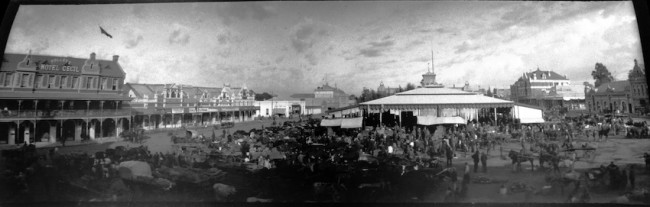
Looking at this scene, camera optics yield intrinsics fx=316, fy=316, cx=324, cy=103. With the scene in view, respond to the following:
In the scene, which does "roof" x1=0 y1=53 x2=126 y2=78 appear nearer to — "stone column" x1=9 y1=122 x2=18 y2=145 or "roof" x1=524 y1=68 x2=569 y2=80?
"stone column" x1=9 y1=122 x2=18 y2=145

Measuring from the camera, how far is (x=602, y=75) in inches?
191

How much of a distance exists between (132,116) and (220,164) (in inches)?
68.5

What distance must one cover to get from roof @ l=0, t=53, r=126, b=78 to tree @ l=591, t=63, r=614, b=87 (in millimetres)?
7466

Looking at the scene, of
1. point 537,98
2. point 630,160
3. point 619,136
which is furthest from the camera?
point 537,98

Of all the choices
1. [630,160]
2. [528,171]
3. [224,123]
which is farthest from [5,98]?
[630,160]

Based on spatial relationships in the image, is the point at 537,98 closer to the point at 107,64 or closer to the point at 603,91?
the point at 603,91

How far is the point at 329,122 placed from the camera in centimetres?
513

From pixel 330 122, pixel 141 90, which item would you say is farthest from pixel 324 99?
pixel 141 90

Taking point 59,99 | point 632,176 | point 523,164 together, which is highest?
point 59,99

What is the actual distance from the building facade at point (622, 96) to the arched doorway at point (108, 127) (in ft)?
25.4

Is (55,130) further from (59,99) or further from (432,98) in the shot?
(432,98)

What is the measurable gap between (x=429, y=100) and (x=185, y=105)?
13.3 ft

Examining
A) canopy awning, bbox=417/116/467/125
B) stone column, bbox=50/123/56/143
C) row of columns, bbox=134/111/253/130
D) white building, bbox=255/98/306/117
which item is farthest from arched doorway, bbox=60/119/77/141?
canopy awning, bbox=417/116/467/125

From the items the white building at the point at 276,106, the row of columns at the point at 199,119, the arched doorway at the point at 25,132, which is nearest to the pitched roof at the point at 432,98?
the white building at the point at 276,106
